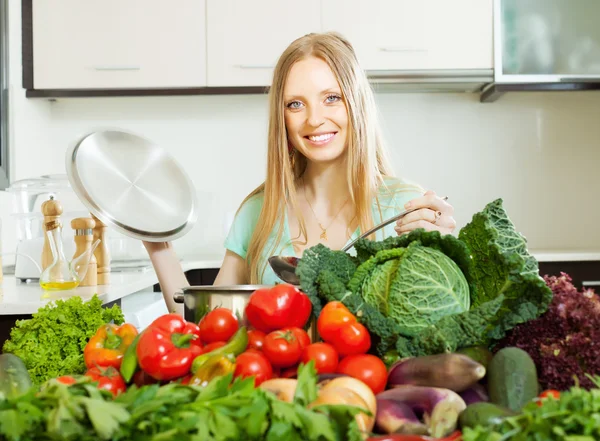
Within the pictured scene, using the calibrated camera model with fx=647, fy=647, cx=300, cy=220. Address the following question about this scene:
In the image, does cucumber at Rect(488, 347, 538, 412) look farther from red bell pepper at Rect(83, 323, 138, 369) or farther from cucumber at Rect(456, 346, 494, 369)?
red bell pepper at Rect(83, 323, 138, 369)

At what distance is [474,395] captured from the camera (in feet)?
2.35

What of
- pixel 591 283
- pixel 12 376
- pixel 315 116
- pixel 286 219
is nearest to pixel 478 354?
pixel 12 376

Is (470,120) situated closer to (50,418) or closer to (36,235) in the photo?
(36,235)

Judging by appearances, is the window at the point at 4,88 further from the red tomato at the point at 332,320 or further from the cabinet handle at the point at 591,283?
the cabinet handle at the point at 591,283

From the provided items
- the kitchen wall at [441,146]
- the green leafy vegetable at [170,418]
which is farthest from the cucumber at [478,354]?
the kitchen wall at [441,146]

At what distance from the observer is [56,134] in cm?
339

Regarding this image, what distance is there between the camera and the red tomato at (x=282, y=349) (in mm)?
763

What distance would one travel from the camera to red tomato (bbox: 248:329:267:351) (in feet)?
2.68

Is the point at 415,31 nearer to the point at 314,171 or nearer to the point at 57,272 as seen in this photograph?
the point at 314,171

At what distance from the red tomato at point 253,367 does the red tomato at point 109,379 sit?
5.6 inches

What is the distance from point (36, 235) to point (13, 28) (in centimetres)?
103

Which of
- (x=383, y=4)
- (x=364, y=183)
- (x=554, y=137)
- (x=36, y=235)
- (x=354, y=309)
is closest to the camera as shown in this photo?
(x=354, y=309)

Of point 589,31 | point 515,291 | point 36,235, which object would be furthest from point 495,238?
point 589,31

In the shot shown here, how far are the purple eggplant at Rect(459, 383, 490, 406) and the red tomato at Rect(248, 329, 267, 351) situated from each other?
0.82 feet
